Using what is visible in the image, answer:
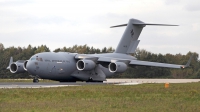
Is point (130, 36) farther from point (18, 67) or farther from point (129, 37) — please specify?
point (18, 67)

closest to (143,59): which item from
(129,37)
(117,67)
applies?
(129,37)

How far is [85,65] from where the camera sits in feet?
148

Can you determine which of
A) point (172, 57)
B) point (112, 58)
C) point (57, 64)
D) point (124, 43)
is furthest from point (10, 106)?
point (172, 57)

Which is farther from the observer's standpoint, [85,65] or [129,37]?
[129,37]

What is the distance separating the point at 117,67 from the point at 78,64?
3.85m

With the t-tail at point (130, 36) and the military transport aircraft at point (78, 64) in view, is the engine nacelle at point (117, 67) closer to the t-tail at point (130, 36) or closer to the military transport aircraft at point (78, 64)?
the military transport aircraft at point (78, 64)

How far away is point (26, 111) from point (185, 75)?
62731 mm

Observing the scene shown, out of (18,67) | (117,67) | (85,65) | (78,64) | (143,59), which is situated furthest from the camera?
(143,59)

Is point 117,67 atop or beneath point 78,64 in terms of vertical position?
beneath

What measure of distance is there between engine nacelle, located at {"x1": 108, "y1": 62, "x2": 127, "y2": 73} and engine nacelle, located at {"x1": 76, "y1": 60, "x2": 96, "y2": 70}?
66.3 inches

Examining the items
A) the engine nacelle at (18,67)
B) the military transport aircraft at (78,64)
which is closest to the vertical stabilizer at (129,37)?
the military transport aircraft at (78,64)

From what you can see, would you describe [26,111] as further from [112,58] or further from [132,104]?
[112,58]

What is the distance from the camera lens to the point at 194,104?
1964 cm

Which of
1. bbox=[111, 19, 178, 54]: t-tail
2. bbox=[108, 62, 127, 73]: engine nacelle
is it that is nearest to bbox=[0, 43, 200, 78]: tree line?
bbox=[111, 19, 178, 54]: t-tail
